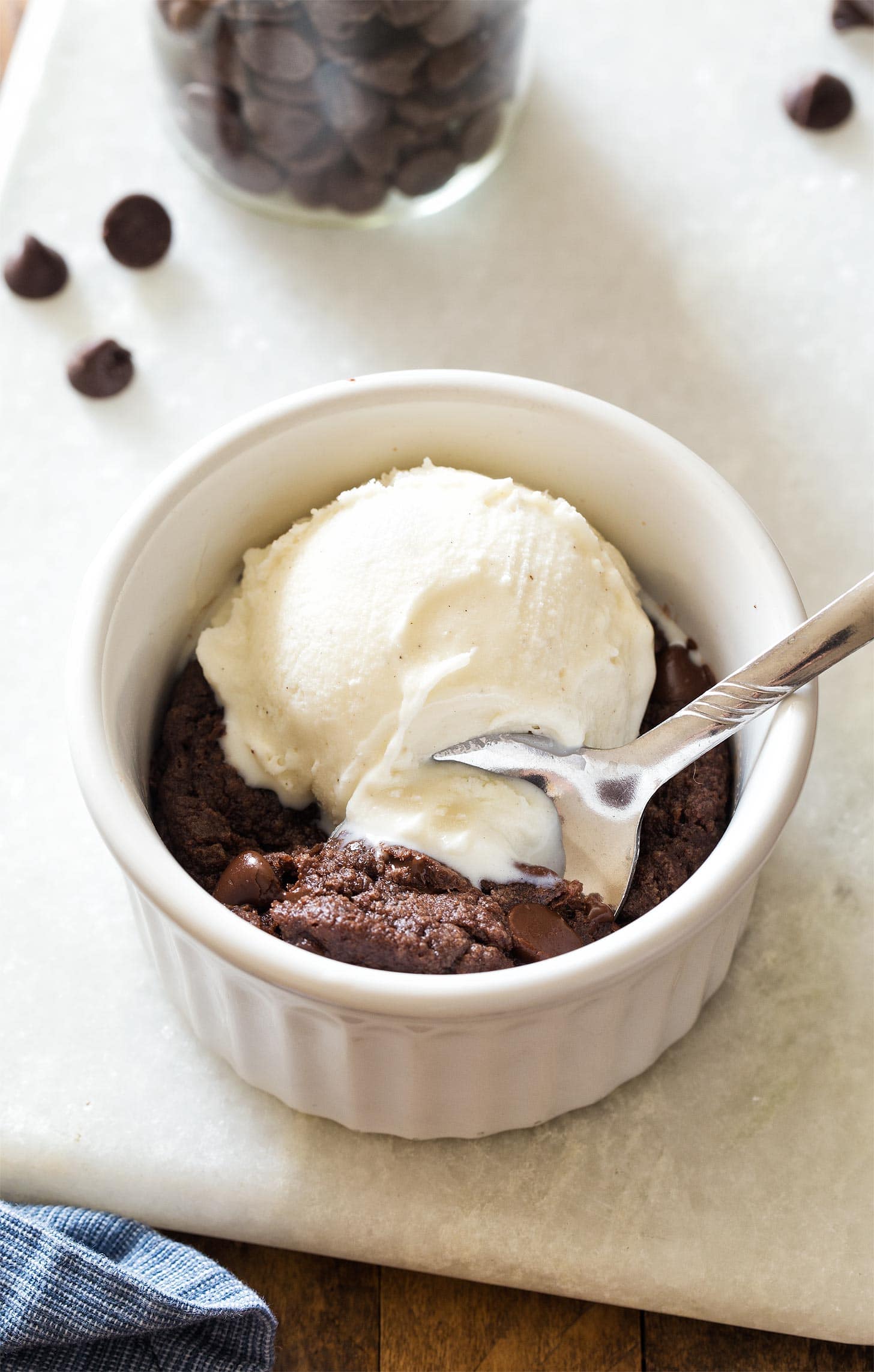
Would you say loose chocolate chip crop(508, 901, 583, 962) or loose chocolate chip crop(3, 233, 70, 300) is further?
loose chocolate chip crop(3, 233, 70, 300)

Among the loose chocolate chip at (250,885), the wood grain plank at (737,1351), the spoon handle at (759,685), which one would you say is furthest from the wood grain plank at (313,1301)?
the spoon handle at (759,685)

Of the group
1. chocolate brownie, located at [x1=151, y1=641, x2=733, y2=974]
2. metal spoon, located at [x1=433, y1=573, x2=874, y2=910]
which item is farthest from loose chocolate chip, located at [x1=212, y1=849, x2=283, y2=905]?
metal spoon, located at [x1=433, y1=573, x2=874, y2=910]

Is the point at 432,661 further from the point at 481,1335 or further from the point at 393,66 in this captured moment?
the point at 393,66

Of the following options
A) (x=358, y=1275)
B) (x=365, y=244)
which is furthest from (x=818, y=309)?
(x=358, y=1275)

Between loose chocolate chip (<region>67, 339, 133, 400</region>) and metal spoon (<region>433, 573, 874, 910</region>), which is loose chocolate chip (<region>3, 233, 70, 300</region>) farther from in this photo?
metal spoon (<region>433, 573, 874, 910</region>)

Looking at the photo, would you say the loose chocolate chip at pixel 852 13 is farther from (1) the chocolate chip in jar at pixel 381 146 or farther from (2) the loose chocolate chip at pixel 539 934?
(2) the loose chocolate chip at pixel 539 934
